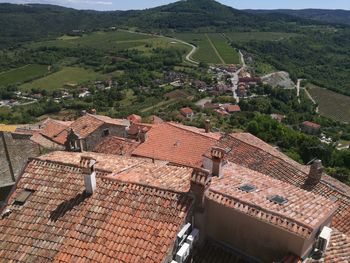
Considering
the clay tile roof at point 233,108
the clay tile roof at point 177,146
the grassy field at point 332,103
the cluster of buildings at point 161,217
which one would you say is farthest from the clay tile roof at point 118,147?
the grassy field at point 332,103

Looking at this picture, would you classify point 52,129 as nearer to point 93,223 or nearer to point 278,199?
point 93,223

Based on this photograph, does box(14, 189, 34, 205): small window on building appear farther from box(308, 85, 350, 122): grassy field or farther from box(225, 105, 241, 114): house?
box(308, 85, 350, 122): grassy field

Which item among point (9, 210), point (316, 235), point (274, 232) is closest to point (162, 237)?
point (274, 232)

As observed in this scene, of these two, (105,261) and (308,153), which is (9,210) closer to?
(105,261)

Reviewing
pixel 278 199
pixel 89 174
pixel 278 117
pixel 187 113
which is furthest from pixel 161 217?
pixel 278 117

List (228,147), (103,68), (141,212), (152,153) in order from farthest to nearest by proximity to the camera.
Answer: (103,68)
(152,153)
(228,147)
(141,212)

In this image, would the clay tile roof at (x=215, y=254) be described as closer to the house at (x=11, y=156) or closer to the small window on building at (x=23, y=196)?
the small window on building at (x=23, y=196)
